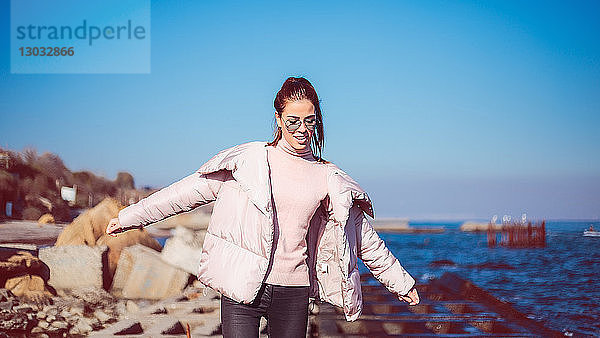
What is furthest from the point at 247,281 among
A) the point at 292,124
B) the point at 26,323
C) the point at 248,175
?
the point at 26,323

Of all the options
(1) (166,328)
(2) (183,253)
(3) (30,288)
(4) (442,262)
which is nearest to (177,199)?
(1) (166,328)

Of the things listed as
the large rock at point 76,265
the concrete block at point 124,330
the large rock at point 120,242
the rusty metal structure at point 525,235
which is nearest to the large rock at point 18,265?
the large rock at point 76,265

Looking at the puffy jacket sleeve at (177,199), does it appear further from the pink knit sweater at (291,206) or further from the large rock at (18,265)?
the large rock at (18,265)

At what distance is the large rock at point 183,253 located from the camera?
923 cm

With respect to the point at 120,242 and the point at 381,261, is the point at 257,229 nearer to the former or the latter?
the point at 381,261

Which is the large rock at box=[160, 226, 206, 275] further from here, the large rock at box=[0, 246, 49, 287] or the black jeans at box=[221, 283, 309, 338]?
the black jeans at box=[221, 283, 309, 338]

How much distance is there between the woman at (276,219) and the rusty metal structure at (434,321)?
111 inches

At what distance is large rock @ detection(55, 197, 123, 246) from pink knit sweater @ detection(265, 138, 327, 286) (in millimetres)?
9645

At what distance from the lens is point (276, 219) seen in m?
2.14

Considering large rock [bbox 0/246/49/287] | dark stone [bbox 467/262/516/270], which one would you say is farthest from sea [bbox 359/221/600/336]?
large rock [bbox 0/246/49/287]

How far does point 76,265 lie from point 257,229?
302 inches

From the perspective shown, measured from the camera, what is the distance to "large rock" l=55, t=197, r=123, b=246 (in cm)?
1116

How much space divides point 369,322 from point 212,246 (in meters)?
3.95

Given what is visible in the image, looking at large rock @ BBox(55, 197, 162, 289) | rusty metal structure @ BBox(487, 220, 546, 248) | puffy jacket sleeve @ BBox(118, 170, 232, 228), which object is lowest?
rusty metal structure @ BBox(487, 220, 546, 248)
